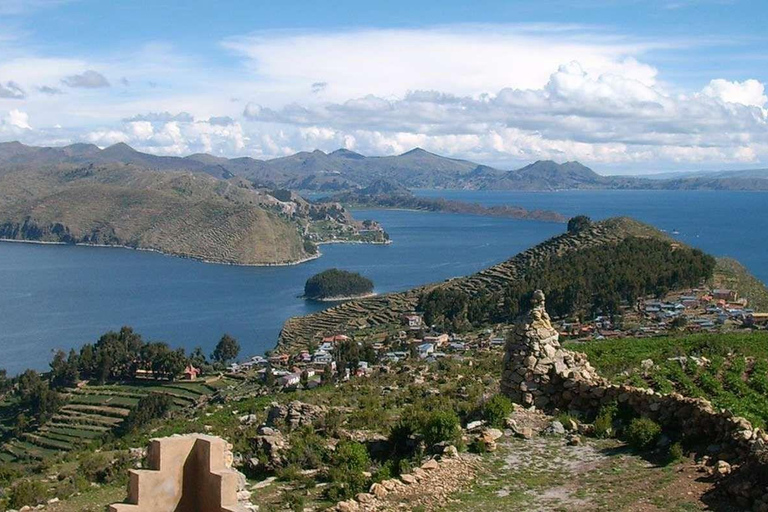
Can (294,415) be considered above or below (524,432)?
below

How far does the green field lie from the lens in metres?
15.1

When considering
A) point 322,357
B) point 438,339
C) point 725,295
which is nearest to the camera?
point 725,295

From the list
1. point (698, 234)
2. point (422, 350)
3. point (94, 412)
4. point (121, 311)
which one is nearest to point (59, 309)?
point (121, 311)

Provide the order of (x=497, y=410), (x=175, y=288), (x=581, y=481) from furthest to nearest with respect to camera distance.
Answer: (x=175, y=288)
(x=497, y=410)
(x=581, y=481)

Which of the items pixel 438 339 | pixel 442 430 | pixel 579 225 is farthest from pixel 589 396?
pixel 579 225

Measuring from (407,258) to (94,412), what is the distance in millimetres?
108571

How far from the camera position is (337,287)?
114 metres

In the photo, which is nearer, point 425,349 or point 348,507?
point 348,507

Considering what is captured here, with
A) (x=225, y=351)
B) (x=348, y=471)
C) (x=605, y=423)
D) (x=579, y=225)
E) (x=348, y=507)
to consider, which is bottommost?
(x=225, y=351)

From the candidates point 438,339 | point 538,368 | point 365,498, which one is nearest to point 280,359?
point 438,339

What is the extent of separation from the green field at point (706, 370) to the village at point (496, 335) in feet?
37.9

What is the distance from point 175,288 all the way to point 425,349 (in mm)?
86068

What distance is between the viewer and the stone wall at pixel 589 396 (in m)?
9.31

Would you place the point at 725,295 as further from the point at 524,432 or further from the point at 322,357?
the point at 524,432
